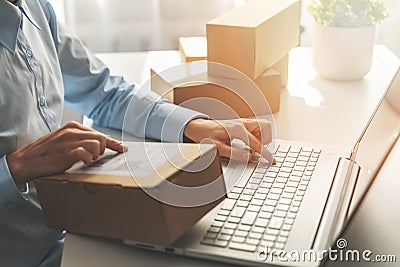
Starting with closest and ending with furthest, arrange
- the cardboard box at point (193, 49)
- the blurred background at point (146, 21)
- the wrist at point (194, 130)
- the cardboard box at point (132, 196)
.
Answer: the cardboard box at point (132, 196) < the wrist at point (194, 130) < the cardboard box at point (193, 49) < the blurred background at point (146, 21)

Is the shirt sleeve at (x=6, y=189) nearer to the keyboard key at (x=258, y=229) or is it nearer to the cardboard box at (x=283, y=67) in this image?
the keyboard key at (x=258, y=229)

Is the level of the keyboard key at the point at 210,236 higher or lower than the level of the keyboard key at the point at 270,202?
higher

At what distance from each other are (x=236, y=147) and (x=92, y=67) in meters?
0.39

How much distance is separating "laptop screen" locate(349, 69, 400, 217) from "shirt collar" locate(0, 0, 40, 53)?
1.83ft

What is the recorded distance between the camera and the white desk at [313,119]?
0.76 meters

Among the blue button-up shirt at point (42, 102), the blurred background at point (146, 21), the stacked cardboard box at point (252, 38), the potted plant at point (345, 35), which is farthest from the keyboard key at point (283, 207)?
the blurred background at point (146, 21)

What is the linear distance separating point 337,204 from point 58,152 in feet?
1.22

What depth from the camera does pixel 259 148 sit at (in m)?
0.96

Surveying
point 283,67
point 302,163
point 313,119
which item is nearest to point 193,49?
point 283,67

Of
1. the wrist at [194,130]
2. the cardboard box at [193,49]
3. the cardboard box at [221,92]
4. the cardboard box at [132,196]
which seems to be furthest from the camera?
the cardboard box at [193,49]

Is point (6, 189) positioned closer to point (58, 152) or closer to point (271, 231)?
point (58, 152)

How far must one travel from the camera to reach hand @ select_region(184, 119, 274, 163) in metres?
0.96

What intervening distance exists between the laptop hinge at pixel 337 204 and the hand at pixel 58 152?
29 centimetres

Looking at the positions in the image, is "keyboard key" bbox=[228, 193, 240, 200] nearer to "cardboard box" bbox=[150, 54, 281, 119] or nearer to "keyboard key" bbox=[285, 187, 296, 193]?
"keyboard key" bbox=[285, 187, 296, 193]
